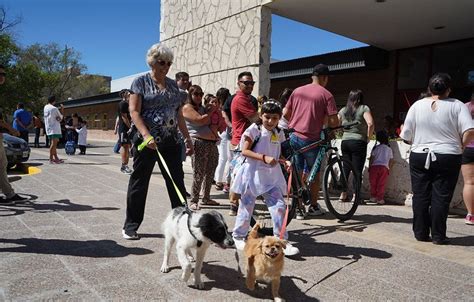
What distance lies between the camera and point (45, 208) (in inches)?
223

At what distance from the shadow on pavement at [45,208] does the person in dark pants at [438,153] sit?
4152mm

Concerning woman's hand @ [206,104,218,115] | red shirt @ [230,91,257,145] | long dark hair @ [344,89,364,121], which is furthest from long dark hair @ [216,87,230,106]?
long dark hair @ [344,89,364,121]

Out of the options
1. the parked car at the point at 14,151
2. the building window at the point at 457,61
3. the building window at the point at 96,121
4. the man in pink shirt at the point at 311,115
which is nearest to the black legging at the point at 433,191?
the man in pink shirt at the point at 311,115

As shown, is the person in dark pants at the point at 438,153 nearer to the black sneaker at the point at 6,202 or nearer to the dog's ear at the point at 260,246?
the dog's ear at the point at 260,246

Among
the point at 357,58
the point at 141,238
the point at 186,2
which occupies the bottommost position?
the point at 141,238

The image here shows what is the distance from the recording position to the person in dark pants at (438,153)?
436 centimetres

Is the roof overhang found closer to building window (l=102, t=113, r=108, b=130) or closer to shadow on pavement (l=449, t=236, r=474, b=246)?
shadow on pavement (l=449, t=236, r=474, b=246)

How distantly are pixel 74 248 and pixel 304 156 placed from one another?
3.02 m

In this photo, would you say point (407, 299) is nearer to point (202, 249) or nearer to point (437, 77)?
point (202, 249)

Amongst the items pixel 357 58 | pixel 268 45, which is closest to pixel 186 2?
pixel 268 45

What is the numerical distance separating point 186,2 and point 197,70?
2.08 meters

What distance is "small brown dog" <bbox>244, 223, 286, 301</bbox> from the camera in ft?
9.16

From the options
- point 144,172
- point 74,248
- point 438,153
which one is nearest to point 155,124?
point 144,172

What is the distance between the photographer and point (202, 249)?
9.91ft
